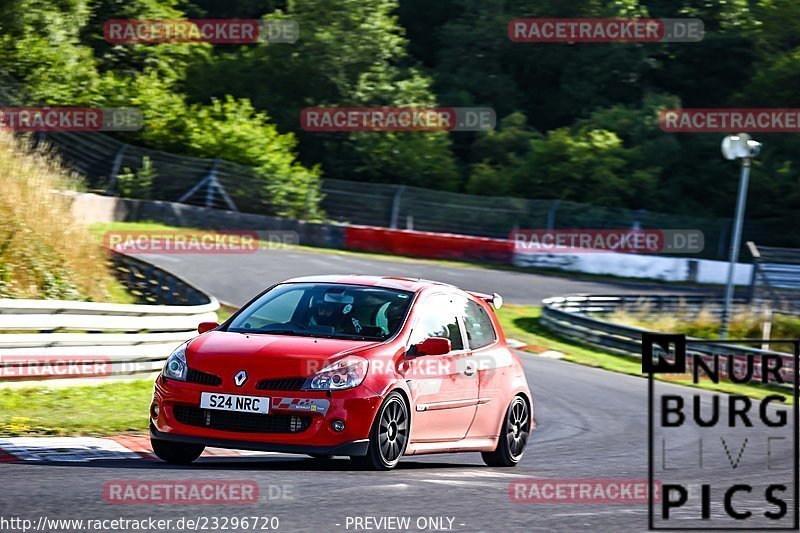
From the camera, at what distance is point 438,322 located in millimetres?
9711

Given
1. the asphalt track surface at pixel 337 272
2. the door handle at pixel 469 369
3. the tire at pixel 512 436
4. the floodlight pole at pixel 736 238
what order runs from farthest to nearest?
1. the asphalt track surface at pixel 337 272
2. the floodlight pole at pixel 736 238
3. the tire at pixel 512 436
4. the door handle at pixel 469 369

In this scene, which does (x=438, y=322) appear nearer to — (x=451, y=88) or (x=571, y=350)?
(x=571, y=350)

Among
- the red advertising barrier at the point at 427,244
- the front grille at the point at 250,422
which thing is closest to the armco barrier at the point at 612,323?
the red advertising barrier at the point at 427,244

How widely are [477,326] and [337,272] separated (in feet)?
59.4

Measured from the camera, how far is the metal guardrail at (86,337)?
11719 mm

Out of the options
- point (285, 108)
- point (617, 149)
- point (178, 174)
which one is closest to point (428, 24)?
point (285, 108)

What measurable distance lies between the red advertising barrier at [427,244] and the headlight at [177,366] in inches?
1047

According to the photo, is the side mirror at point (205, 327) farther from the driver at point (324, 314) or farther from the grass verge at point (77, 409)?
the grass verge at point (77, 409)

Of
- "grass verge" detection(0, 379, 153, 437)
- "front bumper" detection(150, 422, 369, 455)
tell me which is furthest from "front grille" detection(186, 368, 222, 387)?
"grass verge" detection(0, 379, 153, 437)

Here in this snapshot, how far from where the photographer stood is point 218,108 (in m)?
42.8

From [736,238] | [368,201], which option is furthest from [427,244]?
[736,238]

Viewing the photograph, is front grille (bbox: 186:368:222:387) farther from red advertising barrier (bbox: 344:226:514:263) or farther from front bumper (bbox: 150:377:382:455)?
red advertising barrier (bbox: 344:226:514:263)

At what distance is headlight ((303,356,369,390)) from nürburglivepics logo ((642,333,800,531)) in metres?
2.08

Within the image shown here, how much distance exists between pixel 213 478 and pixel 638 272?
29547mm
